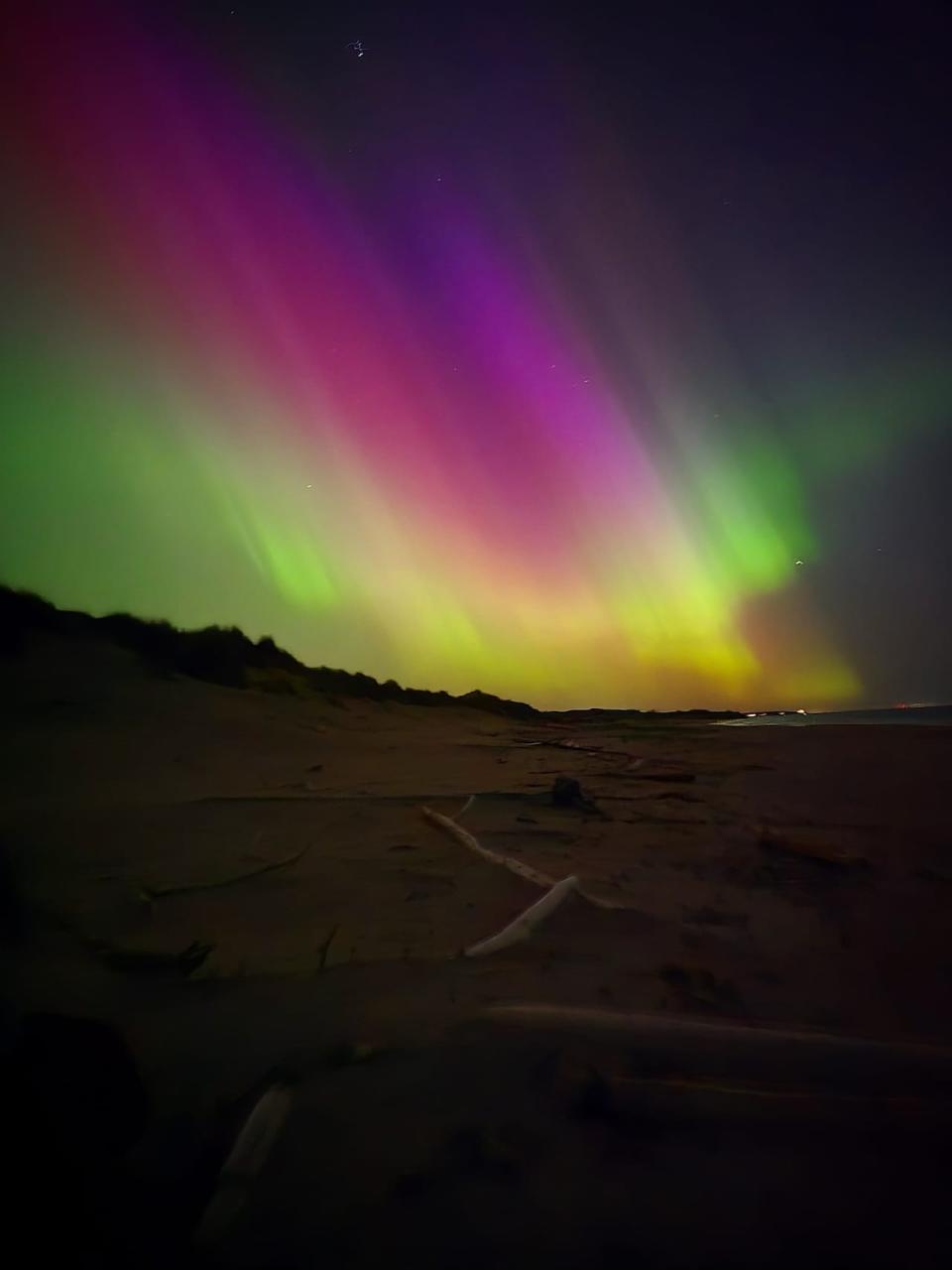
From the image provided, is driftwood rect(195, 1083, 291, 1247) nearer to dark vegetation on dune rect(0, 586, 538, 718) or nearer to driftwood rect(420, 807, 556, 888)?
driftwood rect(420, 807, 556, 888)

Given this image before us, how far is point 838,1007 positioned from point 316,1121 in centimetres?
174

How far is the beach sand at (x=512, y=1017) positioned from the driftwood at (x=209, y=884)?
0.03m

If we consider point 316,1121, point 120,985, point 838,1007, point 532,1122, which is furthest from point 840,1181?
point 120,985

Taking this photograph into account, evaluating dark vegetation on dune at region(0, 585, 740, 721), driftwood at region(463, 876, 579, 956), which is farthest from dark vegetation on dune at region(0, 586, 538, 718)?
driftwood at region(463, 876, 579, 956)

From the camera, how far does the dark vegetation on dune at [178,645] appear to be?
410 inches

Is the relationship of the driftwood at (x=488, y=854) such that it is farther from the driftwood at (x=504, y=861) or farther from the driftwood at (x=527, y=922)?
the driftwood at (x=527, y=922)

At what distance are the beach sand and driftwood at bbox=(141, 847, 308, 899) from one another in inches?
1.1

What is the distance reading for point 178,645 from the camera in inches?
514

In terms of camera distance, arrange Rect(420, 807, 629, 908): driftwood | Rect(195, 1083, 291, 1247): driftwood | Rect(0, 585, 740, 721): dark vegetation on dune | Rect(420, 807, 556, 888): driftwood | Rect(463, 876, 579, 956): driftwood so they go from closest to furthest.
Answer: Rect(195, 1083, 291, 1247): driftwood < Rect(463, 876, 579, 956): driftwood < Rect(420, 807, 629, 908): driftwood < Rect(420, 807, 556, 888): driftwood < Rect(0, 585, 740, 721): dark vegetation on dune

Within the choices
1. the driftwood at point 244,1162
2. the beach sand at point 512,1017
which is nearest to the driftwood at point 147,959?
the beach sand at point 512,1017

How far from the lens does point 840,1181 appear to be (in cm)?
132

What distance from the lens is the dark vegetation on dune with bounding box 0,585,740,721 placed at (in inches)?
410

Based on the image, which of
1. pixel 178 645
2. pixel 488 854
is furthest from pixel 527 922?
pixel 178 645

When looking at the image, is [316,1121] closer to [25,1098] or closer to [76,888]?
[25,1098]
